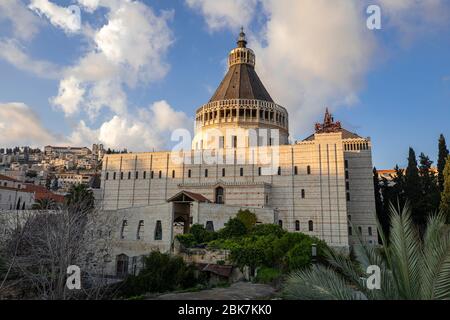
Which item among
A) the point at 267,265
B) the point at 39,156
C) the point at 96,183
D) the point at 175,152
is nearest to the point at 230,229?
the point at 267,265

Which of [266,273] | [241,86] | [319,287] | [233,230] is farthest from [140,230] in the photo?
[241,86]

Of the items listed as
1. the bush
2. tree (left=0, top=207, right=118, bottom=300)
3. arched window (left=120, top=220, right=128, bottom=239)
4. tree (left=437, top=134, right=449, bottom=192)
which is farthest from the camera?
tree (left=437, top=134, right=449, bottom=192)

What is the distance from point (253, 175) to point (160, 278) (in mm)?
24853

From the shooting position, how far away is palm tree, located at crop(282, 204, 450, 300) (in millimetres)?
4742

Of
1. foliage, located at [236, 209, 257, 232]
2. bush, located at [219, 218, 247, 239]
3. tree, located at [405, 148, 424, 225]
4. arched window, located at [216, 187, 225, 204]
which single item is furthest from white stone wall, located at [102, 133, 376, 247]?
bush, located at [219, 218, 247, 239]

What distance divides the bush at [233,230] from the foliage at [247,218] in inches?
54.2

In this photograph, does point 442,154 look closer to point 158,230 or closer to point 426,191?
point 426,191

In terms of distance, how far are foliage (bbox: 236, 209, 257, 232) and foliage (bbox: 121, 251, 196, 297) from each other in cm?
941

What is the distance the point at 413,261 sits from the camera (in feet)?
16.9

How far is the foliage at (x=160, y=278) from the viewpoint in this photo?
1827cm

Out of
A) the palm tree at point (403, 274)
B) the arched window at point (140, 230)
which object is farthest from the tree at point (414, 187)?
the palm tree at point (403, 274)

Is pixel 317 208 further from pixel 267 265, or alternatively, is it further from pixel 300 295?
pixel 300 295

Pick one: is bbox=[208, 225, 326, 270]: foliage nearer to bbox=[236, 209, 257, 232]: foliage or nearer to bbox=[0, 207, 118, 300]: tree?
bbox=[236, 209, 257, 232]: foliage
